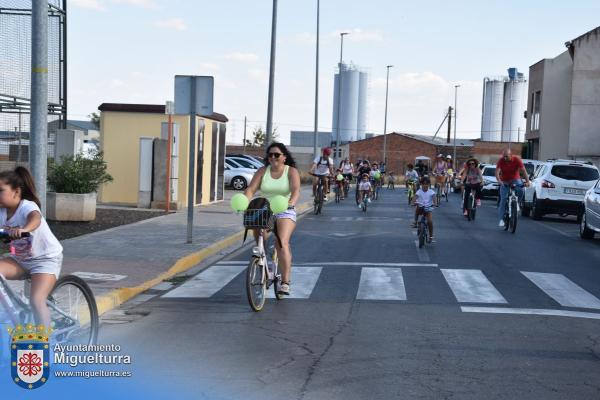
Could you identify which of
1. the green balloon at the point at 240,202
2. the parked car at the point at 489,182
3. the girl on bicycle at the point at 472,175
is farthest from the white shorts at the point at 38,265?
the parked car at the point at 489,182

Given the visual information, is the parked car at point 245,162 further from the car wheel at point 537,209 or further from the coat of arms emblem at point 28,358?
the coat of arms emblem at point 28,358

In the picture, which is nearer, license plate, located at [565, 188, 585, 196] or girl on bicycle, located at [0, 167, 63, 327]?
girl on bicycle, located at [0, 167, 63, 327]

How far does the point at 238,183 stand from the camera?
133 feet

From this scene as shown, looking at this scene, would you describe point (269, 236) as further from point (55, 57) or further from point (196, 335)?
point (55, 57)

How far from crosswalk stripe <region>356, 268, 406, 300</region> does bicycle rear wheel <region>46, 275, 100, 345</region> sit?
13.6 ft

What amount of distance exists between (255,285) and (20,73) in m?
9.10

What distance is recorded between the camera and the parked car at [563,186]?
80.9 feet

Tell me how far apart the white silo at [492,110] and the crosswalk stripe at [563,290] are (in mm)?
101792

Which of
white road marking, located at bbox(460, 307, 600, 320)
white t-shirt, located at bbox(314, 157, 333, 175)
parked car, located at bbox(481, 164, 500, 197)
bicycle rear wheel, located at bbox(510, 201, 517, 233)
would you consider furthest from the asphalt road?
parked car, located at bbox(481, 164, 500, 197)

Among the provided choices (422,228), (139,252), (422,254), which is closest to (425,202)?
(422,228)

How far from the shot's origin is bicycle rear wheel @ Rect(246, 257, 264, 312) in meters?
8.91

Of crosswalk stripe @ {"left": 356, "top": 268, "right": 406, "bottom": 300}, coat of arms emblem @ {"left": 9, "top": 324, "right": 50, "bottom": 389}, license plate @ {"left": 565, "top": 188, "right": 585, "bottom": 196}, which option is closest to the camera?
coat of arms emblem @ {"left": 9, "top": 324, "right": 50, "bottom": 389}

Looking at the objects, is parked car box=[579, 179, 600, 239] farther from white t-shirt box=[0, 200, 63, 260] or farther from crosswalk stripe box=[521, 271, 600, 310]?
white t-shirt box=[0, 200, 63, 260]

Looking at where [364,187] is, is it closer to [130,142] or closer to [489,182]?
[130,142]
